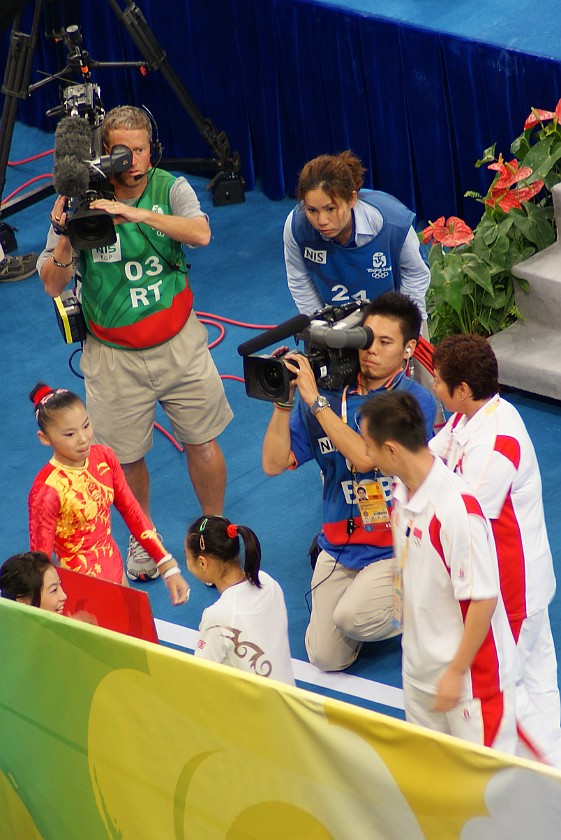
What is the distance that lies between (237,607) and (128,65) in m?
4.64

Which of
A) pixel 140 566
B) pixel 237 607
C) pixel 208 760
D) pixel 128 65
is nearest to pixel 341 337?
pixel 237 607

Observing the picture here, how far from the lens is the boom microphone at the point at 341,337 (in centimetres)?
374

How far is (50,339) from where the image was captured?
6.87 meters

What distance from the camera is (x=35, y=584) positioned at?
3.41 metres

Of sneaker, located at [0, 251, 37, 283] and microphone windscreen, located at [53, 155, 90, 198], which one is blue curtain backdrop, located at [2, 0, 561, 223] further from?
microphone windscreen, located at [53, 155, 90, 198]

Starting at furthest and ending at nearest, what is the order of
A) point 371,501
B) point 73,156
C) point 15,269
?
1. point 15,269
2. point 73,156
3. point 371,501

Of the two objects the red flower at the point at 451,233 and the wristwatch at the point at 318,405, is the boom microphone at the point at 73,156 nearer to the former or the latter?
the wristwatch at the point at 318,405

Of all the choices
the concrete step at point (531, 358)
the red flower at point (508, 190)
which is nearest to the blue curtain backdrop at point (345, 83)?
the red flower at point (508, 190)

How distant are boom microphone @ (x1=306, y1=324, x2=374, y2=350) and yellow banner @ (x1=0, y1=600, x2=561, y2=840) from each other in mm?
1348

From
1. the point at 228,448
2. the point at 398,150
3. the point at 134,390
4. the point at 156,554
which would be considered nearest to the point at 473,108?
the point at 398,150

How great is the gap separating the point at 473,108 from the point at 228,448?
2.26 m

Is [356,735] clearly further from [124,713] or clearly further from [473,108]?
[473,108]

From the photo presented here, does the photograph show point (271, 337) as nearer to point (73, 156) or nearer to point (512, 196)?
point (73, 156)

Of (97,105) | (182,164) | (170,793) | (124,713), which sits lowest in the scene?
(182,164)
